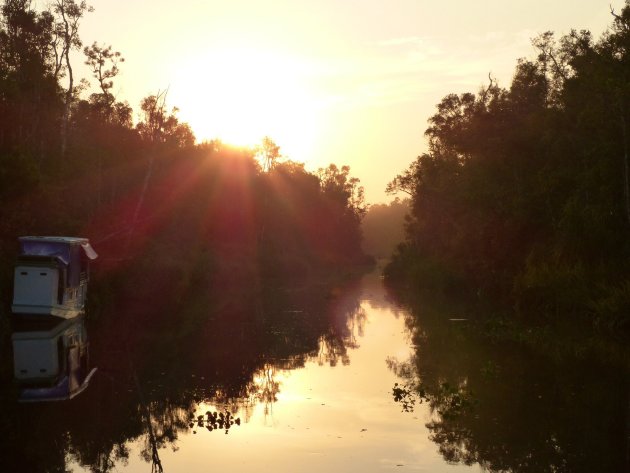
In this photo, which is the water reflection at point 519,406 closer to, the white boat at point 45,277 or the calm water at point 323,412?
the calm water at point 323,412

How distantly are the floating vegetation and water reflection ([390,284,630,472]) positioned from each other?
390 centimetres

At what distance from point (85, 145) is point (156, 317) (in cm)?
2129

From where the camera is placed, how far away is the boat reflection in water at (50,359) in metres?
17.1

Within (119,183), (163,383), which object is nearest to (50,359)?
(163,383)

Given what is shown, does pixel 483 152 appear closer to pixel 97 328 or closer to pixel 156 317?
pixel 156 317

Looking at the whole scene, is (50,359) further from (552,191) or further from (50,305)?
(552,191)

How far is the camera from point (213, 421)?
14148mm

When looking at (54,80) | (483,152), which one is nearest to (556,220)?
(483,152)

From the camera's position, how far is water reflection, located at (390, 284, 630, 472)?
471 inches

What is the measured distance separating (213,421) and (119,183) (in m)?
41.7

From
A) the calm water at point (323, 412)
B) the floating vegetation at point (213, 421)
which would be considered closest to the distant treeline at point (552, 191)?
the calm water at point (323, 412)

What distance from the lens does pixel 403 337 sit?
2825 centimetres

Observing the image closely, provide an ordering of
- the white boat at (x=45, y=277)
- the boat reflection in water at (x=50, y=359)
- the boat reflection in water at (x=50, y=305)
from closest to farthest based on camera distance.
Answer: the boat reflection in water at (x=50, y=359) → the boat reflection in water at (x=50, y=305) → the white boat at (x=45, y=277)

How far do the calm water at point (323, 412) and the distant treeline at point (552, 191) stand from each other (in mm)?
7550
